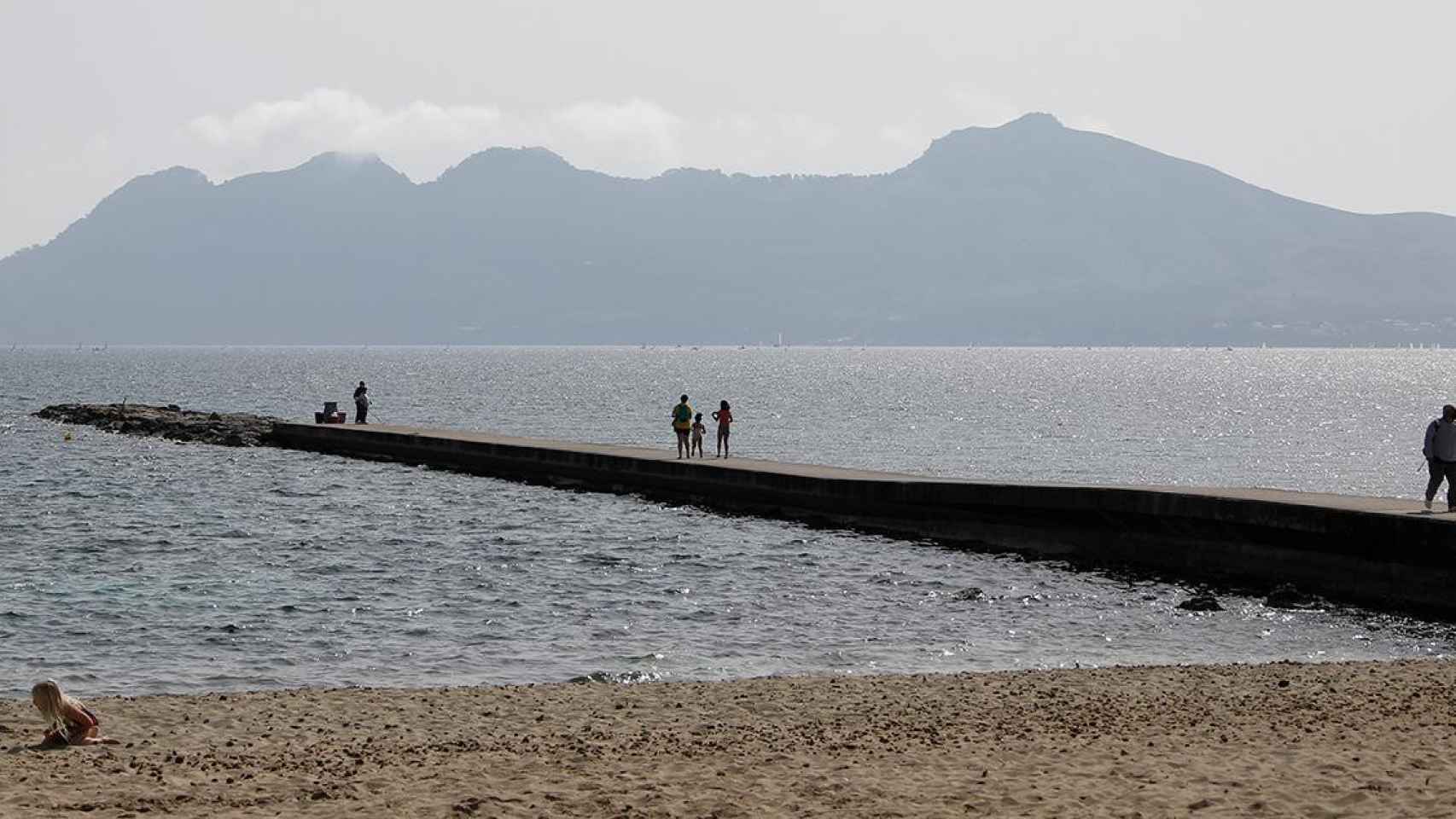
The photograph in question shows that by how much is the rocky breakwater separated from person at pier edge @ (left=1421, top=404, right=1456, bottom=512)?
48943 millimetres

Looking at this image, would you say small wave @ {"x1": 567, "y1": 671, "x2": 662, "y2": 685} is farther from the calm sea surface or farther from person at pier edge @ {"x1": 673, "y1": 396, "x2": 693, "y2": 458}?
person at pier edge @ {"x1": 673, "y1": 396, "x2": 693, "y2": 458}

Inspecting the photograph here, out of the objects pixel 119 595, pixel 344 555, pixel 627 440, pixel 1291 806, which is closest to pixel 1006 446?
pixel 627 440

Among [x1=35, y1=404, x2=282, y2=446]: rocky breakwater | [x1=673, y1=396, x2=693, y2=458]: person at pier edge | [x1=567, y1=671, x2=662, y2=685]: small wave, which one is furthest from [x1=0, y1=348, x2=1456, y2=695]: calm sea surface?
[x1=35, y1=404, x2=282, y2=446]: rocky breakwater

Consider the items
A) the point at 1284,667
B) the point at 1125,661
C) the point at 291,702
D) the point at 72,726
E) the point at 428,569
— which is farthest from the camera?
the point at 428,569

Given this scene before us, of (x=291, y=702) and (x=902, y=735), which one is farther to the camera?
(x=291, y=702)

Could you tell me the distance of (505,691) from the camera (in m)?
18.0

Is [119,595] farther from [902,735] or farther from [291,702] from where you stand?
[902,735]

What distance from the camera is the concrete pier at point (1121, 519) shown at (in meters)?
25.7

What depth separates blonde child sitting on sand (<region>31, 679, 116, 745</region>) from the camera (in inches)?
572

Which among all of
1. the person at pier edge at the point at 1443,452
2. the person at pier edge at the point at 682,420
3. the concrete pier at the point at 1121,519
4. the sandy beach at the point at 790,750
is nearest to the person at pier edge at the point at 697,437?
the person at pier edge at the point at 682,420

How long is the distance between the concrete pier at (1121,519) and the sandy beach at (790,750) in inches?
290

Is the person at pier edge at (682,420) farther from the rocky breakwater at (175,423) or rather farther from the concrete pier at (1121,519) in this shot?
the rocky breakwater at (175,423)

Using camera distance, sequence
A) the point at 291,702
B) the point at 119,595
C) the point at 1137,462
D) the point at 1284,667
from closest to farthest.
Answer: the point at 291,702
the point at 1284,667
the point at 119,595
the point at 1137,462

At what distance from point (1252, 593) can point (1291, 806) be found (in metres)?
16.3
